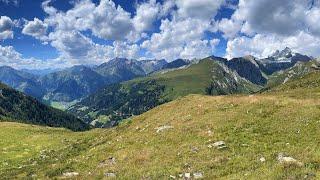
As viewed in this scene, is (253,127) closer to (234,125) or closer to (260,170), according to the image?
(234,125)

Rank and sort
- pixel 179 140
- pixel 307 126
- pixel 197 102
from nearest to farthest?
1. pixel 307 126
2. pixel 179 140
3. pixel 197 102

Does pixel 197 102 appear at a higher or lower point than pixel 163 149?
higher

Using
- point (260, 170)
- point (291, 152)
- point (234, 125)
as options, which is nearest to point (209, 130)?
point (234, 125)

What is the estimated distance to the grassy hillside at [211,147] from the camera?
27.0m

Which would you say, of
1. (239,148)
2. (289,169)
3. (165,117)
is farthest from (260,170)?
(165,117)

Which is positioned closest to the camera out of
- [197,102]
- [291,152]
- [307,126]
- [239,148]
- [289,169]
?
[289,169]

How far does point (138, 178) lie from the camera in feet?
95.0

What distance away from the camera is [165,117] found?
5038cm

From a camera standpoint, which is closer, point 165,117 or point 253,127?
point 253,127

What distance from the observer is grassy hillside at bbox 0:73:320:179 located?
27.0 m

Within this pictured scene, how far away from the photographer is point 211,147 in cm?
3378

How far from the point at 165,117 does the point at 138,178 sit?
21.7 meters

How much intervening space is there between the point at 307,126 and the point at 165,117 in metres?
19.2

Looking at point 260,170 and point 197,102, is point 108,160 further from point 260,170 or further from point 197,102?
point 197,102
